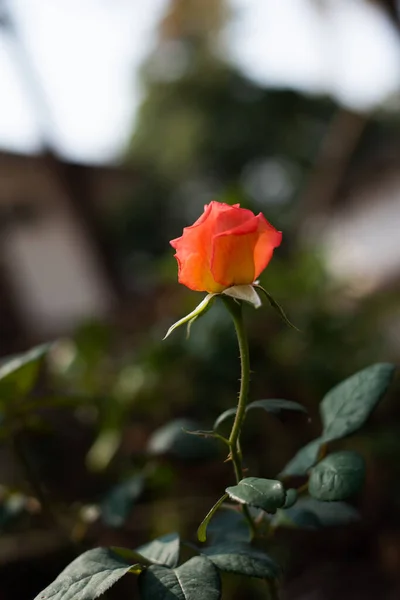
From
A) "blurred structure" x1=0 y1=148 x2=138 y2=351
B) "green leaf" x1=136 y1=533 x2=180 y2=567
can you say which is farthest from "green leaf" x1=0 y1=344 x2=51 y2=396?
"blurred structure" x1=0 y1=148 x2=138 y2=351

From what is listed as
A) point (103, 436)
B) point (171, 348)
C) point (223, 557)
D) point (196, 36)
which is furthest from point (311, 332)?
point (196, 36)

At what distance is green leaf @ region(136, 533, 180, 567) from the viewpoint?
0.42 m

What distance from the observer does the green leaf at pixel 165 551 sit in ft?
1.37

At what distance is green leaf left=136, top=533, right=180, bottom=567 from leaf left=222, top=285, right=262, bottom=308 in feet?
0.62

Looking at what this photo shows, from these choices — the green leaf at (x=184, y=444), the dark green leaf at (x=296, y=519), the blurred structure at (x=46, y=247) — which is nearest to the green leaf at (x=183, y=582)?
the dark green leaf at (x=296, y=519)

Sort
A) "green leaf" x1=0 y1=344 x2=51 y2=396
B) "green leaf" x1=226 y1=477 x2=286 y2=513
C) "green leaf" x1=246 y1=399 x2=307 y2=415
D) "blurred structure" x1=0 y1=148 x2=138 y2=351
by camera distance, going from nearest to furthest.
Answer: "green leaf" x1=226 y1=477 x2=286 y2=513 < "green leaf" x1=246 y1=399 x2=307 y2=415 < "green leaf" x1=0 y1=344 x2=51 y2=396 < "blurred structure" x1=0 y1=148 x2=138 y2=351

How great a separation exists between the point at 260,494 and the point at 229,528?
0.62 ft

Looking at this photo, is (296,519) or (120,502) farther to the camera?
(120,502)

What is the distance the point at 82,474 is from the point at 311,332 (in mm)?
644

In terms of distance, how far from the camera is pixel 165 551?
0.43 m

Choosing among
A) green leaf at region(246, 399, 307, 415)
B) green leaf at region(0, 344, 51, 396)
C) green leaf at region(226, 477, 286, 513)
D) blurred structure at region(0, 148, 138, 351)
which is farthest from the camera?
blurred structure at region(0, 148, 138, 351)

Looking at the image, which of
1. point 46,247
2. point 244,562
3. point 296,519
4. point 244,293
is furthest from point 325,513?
point 46,247

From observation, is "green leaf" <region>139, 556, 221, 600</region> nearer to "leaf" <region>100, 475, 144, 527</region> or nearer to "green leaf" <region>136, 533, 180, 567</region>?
"green leaf" <region>136, 533, 180, 567</region>

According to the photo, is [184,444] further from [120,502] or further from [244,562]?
[244,562]
